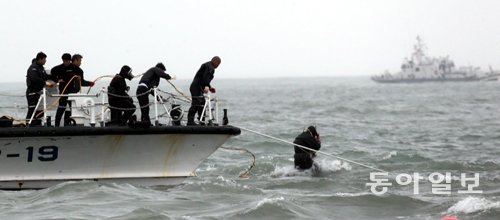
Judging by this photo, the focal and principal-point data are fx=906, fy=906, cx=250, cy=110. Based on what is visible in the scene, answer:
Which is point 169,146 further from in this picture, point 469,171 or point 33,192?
point 469,171

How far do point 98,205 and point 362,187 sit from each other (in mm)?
4933

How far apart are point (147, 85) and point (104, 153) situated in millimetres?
1281

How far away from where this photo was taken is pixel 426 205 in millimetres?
13453

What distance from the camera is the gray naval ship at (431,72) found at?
138 m

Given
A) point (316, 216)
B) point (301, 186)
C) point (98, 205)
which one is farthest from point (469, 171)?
point (98, 205)

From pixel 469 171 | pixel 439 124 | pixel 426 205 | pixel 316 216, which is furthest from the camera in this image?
pixel 439 124

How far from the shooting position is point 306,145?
17219 millimetres

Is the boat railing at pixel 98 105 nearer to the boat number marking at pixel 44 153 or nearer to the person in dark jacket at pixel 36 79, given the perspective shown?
the person in dark jacket at pixel 36 79

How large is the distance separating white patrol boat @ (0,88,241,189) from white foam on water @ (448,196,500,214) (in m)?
3.76

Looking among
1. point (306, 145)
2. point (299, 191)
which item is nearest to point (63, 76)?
point (299, 191)

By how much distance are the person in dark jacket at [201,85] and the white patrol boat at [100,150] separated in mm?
244

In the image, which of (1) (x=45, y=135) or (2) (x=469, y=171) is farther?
(2) (x=469, y=171)

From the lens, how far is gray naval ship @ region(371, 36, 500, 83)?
138 meters

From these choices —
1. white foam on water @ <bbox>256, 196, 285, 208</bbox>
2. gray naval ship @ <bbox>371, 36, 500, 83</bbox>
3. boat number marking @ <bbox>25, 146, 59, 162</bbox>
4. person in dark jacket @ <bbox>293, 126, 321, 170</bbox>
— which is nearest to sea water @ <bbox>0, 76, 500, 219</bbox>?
white foam on water @ <bbox>256, 196, 285, 208</bbox>
